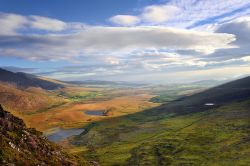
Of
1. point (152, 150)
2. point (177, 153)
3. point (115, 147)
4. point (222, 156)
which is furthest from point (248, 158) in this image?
point (115, 147)

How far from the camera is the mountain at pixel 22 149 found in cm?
5712

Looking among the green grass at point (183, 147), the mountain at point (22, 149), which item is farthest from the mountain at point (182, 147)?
the mountain at point (22, 149)

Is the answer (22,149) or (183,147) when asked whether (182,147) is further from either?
(22,149)

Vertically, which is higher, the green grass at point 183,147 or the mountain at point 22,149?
the mountain at point 22,149

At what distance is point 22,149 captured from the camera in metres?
63.6

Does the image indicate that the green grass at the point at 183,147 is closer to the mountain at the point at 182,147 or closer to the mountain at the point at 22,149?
the mountain at the point at 182,147

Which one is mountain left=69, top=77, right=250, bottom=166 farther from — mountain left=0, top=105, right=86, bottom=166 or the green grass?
mountain left=0, top=105, right=86, bottom=166

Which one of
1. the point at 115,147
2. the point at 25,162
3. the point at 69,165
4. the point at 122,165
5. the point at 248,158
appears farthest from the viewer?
the point at 115,147

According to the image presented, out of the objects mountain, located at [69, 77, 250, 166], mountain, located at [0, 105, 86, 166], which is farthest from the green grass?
mountain, located at [0, 105, 86, 166]

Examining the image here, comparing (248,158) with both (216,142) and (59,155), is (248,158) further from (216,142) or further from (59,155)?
(59,155)

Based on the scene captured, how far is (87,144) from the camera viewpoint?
185625 millimetres

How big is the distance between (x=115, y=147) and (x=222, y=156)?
2288 inches

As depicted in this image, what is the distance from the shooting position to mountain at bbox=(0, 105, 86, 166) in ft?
187

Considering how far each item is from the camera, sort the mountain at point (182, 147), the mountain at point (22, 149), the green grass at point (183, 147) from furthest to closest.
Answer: the green grass at point (183, 147) < the mountain at point (182, 147) < the mountain at point (22, 149)
